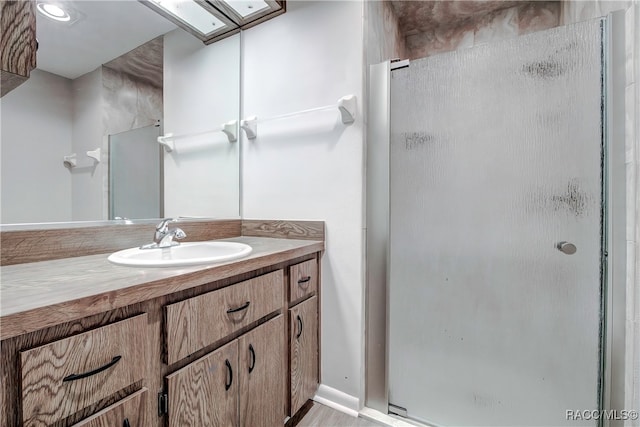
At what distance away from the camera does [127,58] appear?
1.21 m

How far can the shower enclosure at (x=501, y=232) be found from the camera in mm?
1021

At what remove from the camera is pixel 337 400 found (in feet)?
4.48

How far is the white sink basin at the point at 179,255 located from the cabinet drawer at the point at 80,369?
19 centimetres

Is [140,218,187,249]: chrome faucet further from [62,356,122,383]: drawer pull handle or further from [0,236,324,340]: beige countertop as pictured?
[62,356,122,383]: drawer pull handle

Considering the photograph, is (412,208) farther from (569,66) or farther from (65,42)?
(65,42)

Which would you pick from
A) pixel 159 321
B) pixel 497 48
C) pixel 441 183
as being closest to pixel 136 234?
pixel 159 321

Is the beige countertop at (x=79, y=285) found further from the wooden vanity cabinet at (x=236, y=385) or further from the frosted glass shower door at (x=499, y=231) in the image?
the frosted glass shower door at (x=499, y=231)

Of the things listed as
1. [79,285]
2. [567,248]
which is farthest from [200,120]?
[567,248]

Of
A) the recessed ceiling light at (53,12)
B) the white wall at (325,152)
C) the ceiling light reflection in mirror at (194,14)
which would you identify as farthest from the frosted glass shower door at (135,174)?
the ceiling light reflection in mirror at (194,14)

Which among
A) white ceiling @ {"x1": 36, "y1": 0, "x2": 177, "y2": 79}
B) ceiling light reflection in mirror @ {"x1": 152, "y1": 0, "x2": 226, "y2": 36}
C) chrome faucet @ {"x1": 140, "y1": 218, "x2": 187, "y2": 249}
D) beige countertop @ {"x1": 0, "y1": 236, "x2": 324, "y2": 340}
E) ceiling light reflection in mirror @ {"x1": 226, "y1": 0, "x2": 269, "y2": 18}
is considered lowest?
beige countertop @ {"x1": 0, "y1": 236, "x2": 324, "y2": 340}

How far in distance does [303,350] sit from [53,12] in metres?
1.66

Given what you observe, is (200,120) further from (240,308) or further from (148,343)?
(148,343)

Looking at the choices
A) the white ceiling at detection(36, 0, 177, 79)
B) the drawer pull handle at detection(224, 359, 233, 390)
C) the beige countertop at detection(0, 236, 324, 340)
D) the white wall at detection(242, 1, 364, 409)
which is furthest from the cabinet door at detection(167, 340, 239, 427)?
the white ceiling at detection(36, 0, 177, 79)

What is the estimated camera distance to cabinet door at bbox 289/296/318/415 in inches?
47.4
